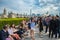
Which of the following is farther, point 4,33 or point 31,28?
point 31,28

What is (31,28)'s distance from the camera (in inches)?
143

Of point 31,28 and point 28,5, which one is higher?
point 28,5

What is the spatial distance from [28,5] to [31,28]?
40cm

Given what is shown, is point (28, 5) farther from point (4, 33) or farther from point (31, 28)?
point (4, 33)

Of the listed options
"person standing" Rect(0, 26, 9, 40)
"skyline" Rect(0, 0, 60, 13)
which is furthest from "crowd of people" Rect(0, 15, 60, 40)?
"skyline" Rect(0, 0, 60, 13)

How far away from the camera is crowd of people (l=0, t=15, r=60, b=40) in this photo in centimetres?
340

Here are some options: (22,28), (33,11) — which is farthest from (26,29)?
(33,11)

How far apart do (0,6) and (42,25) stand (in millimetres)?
860

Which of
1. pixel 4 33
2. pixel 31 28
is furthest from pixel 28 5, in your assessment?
pixel 4 33

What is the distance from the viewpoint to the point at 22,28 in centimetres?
356

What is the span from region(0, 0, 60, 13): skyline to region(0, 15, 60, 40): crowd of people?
0.16 m

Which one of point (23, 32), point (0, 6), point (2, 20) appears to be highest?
point (0, 6)

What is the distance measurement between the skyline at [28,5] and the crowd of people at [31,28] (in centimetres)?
16

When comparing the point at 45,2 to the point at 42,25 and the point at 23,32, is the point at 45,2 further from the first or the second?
the point at 23,32
